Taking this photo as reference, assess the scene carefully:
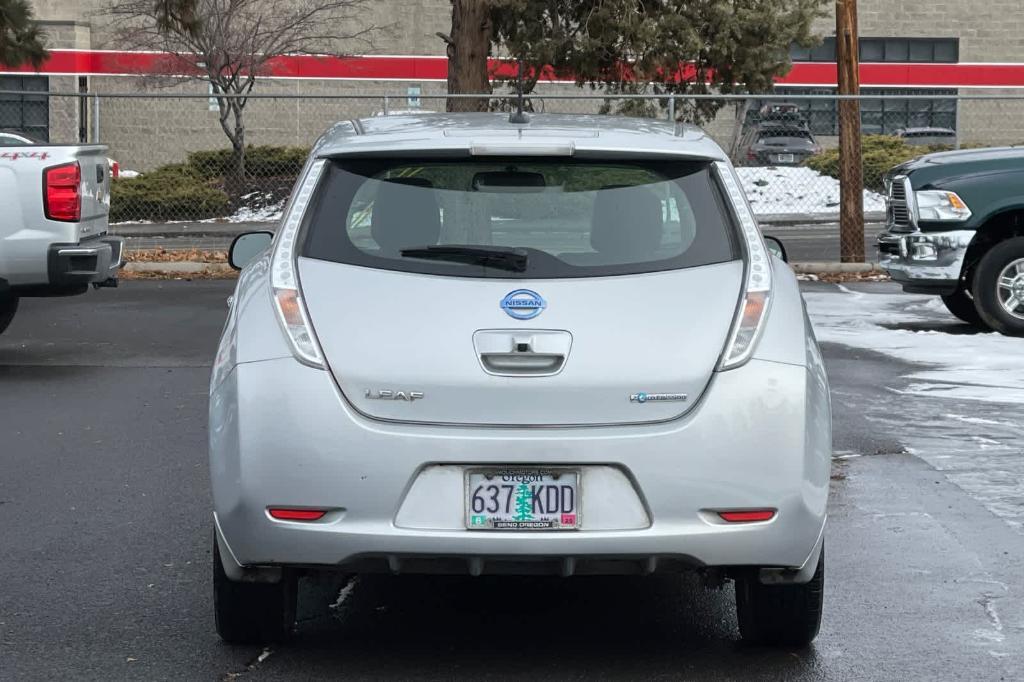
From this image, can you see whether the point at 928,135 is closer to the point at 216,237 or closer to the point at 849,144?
the point at 849,144

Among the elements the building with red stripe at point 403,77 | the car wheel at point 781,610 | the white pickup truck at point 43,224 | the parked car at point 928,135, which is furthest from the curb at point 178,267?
the parked car at point 928,135

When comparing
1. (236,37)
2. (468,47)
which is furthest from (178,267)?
(236,37)

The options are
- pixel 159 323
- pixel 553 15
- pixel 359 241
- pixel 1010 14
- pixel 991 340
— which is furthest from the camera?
pixel 1010 14

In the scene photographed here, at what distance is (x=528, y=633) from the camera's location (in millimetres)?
5219

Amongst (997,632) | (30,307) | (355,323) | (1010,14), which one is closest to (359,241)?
(355,323)

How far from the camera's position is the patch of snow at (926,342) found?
419 inches

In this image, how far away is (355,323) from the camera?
4551 millimetres

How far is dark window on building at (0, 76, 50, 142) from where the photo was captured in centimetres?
3831

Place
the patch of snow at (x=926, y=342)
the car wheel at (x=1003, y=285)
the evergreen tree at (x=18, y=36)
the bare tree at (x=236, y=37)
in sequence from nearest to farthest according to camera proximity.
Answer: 1. the patch of snow at (x=926, y=342)
2. the car wheel at (x=1003, y=285)
3. the evergreen tree at (x=18, y=36)
4. the bare tree at (x=236, y=37)

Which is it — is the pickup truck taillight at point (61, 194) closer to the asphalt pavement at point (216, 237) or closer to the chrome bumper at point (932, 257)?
the chrome bumper at point (932, 257)

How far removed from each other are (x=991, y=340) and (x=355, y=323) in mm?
9412

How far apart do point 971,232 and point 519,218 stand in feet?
30.5

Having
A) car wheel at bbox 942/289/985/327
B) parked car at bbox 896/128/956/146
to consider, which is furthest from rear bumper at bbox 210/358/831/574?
parked car at bbox 896/128/956/146

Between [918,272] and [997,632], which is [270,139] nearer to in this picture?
[918,272]
